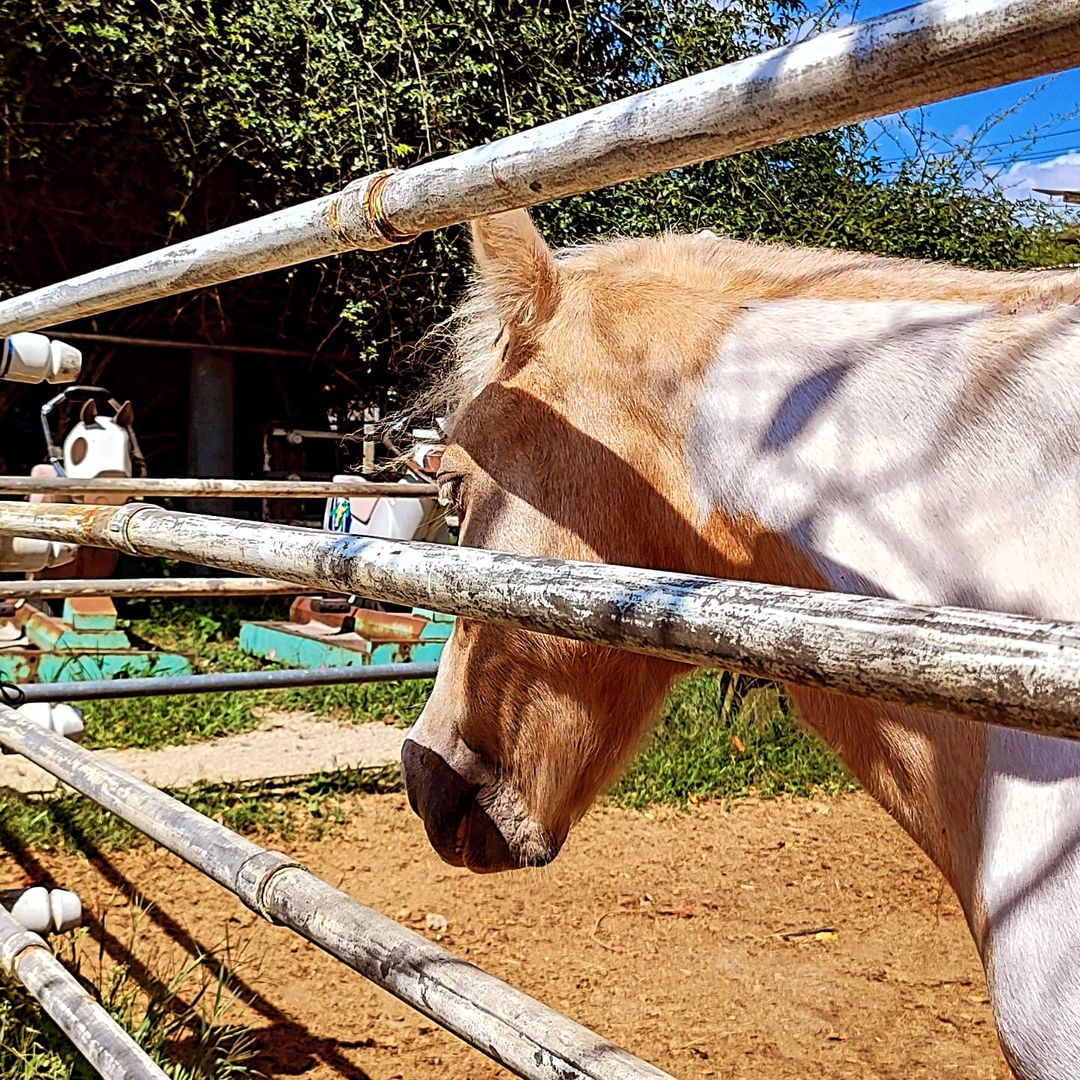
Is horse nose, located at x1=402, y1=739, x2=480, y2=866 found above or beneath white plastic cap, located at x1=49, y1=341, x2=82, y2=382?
beneath

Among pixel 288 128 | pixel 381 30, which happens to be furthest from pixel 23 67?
pixel 381 30

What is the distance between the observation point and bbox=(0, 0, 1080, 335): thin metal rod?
0.71m

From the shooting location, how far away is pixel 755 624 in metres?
0.67

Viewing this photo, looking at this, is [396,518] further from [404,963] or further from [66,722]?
[404,963]

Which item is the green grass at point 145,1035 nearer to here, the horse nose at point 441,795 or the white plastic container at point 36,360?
the horse nose at point 441,795

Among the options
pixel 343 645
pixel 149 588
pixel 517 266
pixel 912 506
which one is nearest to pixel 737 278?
pixel 517 266

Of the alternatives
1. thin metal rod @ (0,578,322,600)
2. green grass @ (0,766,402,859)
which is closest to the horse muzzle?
thin metal rod @ (0,578,322,600)

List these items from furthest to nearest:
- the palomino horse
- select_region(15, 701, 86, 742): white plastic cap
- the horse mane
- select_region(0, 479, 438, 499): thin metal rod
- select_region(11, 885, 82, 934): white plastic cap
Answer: select_region(15, 701, 86, 742): white plastic cap < select_region(0, 479, 438, 499): thin metal rod < select_region(11, 885, 82, 934): white plastic cap < the horse mane < the palomino horse

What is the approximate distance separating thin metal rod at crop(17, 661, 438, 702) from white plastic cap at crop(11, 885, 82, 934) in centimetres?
130

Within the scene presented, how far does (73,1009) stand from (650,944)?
7.14 feet

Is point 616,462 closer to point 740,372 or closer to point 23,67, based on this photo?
point 740,372

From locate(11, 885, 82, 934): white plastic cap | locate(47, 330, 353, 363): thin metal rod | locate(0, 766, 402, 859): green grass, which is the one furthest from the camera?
locate(47, 330, 353, 363): thin metal rod

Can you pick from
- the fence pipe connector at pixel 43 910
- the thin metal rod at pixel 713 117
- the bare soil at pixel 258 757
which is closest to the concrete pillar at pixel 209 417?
the bare soil at pixel 258 757

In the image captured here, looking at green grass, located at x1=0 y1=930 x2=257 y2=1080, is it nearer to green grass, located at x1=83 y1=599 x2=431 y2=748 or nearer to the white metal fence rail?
the white metal fence rail
